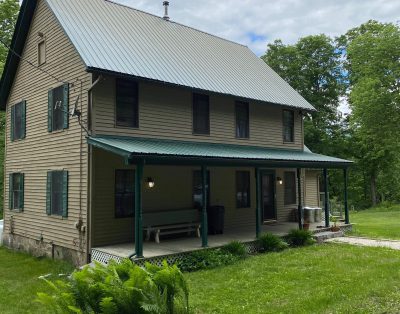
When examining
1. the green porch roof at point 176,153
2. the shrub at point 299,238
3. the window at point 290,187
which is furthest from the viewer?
the window at point 290,187

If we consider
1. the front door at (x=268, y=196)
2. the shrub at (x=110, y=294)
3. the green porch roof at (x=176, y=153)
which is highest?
the green porch roof at (x=176, y=153)

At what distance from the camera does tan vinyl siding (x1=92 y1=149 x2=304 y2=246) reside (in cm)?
1073

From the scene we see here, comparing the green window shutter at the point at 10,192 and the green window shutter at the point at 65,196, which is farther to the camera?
the green window shutter at the point at 10,192

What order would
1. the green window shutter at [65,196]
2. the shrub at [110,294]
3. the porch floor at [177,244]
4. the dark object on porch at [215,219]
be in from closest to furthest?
the shrub at [110,294] → the porch floor at [177,244] → the green window shutter at [65,196] → the dark object on porch at [215,219]

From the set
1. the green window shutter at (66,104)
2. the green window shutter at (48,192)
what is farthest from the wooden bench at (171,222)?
the green window shutter at (66,104)

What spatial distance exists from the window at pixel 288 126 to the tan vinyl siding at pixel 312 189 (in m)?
3.37

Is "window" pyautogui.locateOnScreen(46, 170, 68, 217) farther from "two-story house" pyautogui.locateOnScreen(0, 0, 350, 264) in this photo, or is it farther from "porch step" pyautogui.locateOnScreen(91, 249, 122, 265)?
"porch step" pyautogui.locateOnScreen(91, 249, 122, 265)

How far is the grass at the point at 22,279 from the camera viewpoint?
803 cm

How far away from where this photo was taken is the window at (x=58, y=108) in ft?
38.1

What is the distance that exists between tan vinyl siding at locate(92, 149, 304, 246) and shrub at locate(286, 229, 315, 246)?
2.30 metres

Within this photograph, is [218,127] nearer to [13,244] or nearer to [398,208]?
[13,244]

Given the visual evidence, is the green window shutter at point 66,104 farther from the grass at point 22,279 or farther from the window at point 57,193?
the grass at point 22,279

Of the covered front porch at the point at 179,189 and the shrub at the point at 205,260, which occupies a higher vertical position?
the covered front porch at the point at 179,189

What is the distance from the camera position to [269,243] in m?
11.6
